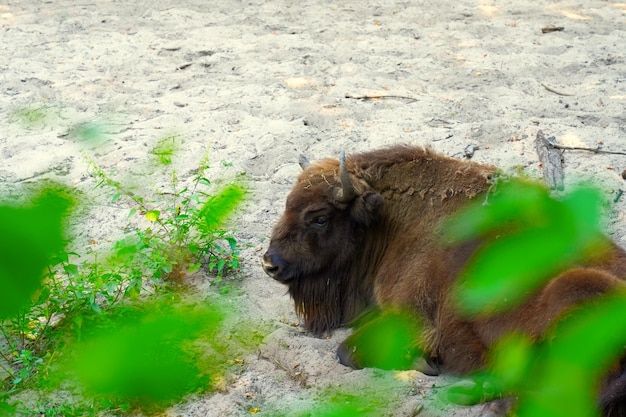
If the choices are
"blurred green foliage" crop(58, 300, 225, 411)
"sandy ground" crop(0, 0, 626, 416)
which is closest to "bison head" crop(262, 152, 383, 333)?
"sandy ground" crop(0, 0, 626, 416)

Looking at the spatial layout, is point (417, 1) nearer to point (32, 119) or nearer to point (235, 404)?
point (235, 404)

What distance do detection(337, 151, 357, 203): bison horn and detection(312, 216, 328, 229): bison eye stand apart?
0.12 meters

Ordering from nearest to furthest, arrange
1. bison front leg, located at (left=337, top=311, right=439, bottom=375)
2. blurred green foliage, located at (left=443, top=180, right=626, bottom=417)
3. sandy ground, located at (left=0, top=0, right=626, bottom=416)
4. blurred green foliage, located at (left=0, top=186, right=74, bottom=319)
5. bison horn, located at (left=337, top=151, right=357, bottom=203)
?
1. blurred green foliage, located at (left=0, top=186, right=74, bottom=319)
2. blurred green foliage, located at (left=443, top=180, right=626, bottom=417)
3. bison front leg, located at (left=337, top=311, right=439, bottom=375)
4. bison horn, located at (left=337, top=151, right=357, bottom=203)
5. sandy ground, located at (left=0, top=0, right=626, bottom=416)

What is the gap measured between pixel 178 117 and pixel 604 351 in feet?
16.6

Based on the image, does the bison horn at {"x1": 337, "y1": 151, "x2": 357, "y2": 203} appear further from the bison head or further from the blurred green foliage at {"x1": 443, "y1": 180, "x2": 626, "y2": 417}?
the blurred green foliage at {"x1": 443, "y1": 180, "x2": 626, "y2": 417}

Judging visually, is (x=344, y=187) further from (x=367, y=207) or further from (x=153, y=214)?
(x=153, y=214)

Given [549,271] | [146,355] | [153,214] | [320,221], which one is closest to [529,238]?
[549,271]

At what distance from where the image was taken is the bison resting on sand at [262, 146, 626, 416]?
3439 millimetres

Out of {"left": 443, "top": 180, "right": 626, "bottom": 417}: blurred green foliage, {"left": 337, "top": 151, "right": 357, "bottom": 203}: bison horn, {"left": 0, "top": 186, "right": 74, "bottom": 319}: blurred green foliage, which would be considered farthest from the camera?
{"left": 337, "top": 151, "right": 357, "bottom": 203}: bison horn

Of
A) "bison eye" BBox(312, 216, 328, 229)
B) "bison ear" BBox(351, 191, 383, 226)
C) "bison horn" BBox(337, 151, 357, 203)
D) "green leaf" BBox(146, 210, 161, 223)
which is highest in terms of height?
"bison horn" BBox(337, 151, 357, 203)

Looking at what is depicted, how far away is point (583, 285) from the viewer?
9.05ft

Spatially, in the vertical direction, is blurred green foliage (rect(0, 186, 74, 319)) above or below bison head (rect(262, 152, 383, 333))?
above

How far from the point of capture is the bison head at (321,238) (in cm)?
373

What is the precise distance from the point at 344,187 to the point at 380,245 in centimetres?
37
